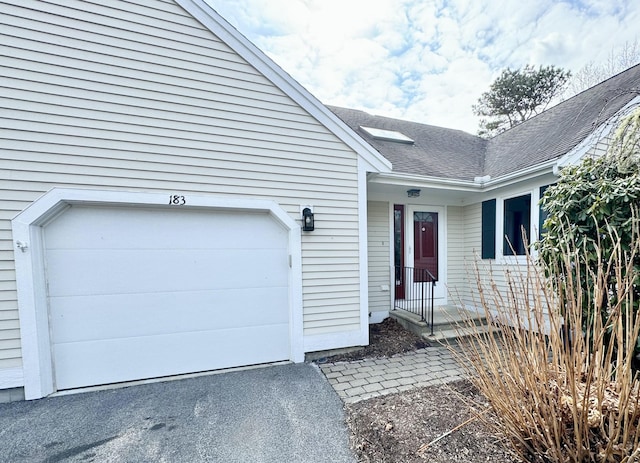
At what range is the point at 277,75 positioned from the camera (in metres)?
3.59

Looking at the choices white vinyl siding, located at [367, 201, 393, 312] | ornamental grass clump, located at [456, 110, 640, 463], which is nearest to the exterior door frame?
white vinyl siding, located at [367, 201, 393, 312]

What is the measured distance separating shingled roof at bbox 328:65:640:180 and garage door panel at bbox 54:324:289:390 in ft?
12.1

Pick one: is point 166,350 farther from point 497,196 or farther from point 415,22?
point 415,22

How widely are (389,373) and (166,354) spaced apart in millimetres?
2808

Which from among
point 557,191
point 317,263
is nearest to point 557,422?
point 557,191

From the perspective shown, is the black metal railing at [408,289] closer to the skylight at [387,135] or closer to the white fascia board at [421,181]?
the white fascia board at [421,181]

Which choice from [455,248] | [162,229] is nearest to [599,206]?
[455,248]

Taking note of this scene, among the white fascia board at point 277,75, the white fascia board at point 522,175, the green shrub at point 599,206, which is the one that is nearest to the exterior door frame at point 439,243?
the white fascia board at point 522,175

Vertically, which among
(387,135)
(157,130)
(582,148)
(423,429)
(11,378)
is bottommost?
(423,429)

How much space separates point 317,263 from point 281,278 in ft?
1.82

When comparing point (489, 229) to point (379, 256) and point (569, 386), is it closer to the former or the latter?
point (379, 256)

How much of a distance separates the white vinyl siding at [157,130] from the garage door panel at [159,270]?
1.31ft

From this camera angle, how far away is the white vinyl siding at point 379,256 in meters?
5.39

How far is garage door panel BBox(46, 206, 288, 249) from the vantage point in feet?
10.0
